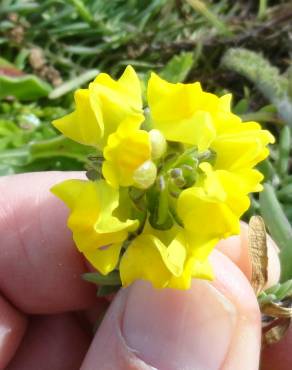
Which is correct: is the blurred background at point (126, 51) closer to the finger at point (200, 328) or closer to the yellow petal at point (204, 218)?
the finger at point (200, 328)

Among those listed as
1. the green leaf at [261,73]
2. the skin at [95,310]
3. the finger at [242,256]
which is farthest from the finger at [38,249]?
the green leaf at [261,73]

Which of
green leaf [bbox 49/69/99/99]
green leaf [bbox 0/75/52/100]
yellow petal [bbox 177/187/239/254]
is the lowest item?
green leaf [bbox 0/75/52/100]

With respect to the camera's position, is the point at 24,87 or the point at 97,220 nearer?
the point at 97,220

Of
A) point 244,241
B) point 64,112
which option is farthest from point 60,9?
point 244,241

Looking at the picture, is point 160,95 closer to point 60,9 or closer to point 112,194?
point 112,194

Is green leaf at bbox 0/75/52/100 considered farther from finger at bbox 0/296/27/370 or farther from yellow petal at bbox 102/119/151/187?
yellow petal at bbox 102/119/151/187

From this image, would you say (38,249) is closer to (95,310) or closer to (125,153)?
(95,310)

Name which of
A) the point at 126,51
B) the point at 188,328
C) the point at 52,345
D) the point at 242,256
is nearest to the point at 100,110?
the point at 188,328

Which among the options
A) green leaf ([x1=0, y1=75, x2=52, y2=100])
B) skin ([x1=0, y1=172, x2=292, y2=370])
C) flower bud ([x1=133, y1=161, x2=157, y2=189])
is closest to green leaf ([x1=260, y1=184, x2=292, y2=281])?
skin ([x1=0, y1=172, x2=292, y2=370])
